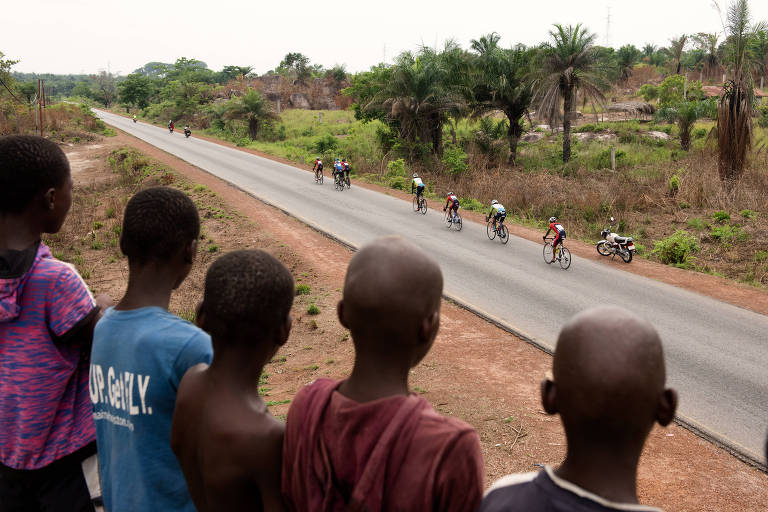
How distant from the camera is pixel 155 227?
2.45 m

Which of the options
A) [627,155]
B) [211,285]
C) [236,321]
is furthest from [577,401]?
[627,155]

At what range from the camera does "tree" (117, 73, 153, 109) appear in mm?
82438

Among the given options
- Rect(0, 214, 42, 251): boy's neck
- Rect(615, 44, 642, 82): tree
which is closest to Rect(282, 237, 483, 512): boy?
Rect(0, 214, 42, 251): boy's neck

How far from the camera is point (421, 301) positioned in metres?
1.76

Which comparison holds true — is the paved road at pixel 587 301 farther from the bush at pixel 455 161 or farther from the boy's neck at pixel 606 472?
the bush at pixel 455 161

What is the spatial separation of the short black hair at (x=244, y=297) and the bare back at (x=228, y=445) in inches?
8.0

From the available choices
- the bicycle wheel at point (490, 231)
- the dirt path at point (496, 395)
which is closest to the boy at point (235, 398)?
the dirt path at point (496, 395)

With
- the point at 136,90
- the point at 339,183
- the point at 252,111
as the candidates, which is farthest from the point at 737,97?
the point at 136,90

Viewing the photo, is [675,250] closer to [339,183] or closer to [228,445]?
[339,183]

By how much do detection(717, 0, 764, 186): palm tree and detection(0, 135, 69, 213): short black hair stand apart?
21904 mm

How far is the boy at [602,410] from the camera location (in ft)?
5.03

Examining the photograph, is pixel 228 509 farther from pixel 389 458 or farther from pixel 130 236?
pixel 130 236

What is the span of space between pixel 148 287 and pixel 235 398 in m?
0.73

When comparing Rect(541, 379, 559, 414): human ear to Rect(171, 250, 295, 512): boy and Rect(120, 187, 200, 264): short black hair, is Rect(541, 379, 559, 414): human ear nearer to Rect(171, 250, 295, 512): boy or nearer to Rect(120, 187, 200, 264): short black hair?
Rect(171, 250, 295, 512): boy
